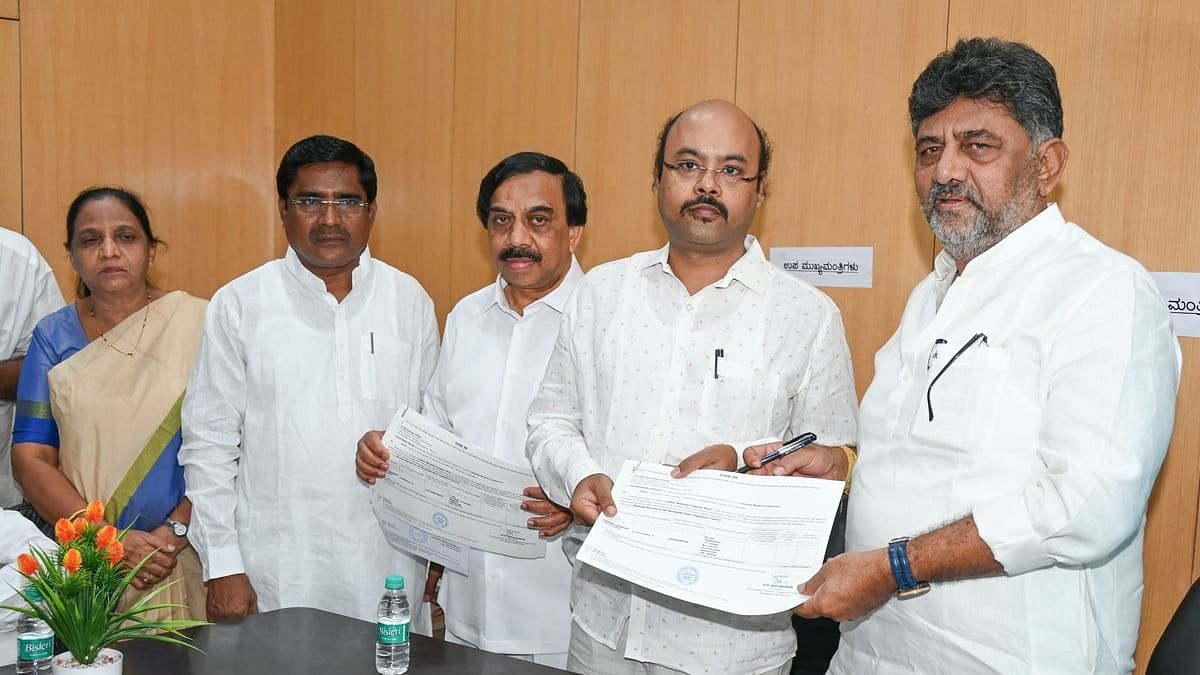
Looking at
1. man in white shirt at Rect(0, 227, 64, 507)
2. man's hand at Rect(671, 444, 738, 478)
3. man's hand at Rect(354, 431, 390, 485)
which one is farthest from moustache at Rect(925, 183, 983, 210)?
man in white shirt at Rect(0, 227, 64, 507)

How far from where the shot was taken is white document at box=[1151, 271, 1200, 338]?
8.63ft

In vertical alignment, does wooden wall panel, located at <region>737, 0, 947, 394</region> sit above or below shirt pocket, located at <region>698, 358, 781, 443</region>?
above

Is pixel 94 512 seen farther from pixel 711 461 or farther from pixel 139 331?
pixel 139 331

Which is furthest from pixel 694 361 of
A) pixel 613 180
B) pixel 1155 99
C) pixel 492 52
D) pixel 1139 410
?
pixel 492 52

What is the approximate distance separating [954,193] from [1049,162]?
0.61 feet

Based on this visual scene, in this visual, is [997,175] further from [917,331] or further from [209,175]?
[209,175]

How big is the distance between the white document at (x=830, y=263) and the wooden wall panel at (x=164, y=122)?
3.20 m

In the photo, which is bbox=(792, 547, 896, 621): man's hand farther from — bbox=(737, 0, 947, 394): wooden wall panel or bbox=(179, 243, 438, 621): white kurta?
bbox=(737, 0, 947, 394): wooden wall panel

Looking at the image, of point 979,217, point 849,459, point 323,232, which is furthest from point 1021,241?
point 323,232

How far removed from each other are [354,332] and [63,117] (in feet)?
8.62

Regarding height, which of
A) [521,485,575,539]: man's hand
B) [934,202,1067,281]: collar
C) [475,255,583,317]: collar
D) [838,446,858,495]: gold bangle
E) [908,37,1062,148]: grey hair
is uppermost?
[908,37,1062,148]: grey hair

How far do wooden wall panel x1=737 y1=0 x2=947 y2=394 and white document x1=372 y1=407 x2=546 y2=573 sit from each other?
1.41 metres

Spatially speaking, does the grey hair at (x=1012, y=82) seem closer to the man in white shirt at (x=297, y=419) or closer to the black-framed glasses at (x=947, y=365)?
the black-framed glasses at (x=947, y=365)

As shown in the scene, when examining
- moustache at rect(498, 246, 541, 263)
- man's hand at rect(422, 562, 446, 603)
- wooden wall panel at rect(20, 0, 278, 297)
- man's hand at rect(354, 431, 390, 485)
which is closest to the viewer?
man's hand at rect(354, 431, 390, 485)
